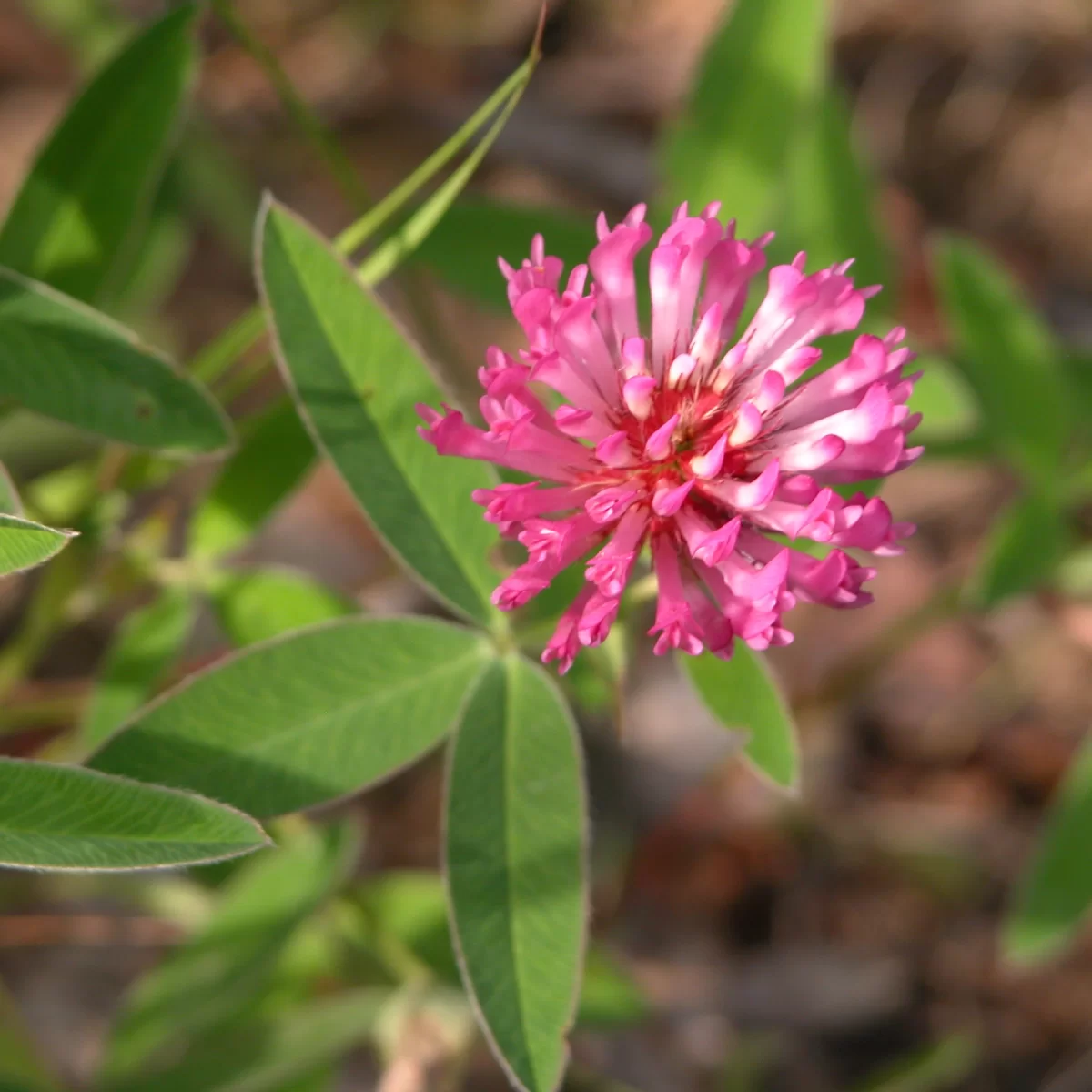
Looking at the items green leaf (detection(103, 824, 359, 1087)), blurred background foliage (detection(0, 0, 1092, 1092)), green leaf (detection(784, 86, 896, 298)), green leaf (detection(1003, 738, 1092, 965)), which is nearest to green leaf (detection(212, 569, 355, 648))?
blurred background foliage (detection(0, 0, 1092, 1092))

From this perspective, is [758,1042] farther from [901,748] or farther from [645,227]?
[645,227]

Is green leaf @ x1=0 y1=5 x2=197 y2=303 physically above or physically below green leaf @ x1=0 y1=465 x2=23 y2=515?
above

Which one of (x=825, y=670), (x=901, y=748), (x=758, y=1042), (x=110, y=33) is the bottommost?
(x=758, y=1042)

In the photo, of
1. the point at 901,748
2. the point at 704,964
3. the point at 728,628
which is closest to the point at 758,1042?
the point at 704,964

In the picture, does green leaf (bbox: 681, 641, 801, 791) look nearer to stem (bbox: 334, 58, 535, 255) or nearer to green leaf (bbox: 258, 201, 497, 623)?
green leaf (bbox: 258, 201, 497, 623)

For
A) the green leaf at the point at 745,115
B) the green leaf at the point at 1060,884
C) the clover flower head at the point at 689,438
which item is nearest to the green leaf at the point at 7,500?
the clover flower head at the point at 689,438

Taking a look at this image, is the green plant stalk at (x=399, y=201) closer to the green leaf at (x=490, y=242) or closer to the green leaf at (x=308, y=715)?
the green leaf at (x=490, y=242)

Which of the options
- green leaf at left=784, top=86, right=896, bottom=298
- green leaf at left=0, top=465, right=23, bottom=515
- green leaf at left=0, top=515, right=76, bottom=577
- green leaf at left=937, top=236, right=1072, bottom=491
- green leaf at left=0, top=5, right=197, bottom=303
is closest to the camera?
green leaf at left=0, top=515, right=76, bottom=577
